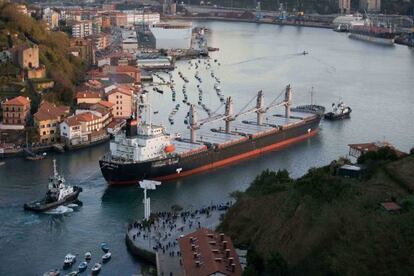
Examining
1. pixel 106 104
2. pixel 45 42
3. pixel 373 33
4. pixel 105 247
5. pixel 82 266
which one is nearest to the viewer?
pixel 82 266

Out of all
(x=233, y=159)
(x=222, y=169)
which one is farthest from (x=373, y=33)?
(x=222, y=169)

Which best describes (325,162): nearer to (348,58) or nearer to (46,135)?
(46,135)

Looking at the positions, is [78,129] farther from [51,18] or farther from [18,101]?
[51,18]

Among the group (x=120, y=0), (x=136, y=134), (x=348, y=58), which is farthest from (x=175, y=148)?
(x=120, y=0)

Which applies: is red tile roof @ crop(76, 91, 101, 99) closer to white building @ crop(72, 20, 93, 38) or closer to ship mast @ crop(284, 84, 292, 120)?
ship mast @ crop(284, 84, 292, 120)

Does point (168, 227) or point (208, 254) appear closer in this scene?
point (208, 254)

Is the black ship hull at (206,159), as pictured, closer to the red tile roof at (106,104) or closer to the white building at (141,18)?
the red tile roof at (106,104)

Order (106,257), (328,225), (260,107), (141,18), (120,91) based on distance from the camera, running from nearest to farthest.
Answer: (328,225) < (106,257) < (260,107) < (120,91) < (141,18)
